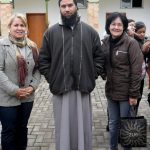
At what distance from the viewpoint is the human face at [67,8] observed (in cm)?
356

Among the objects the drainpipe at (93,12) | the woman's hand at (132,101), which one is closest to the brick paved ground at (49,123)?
the woman's hand at (132,101)

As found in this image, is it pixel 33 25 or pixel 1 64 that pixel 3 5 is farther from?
pixel 1 64

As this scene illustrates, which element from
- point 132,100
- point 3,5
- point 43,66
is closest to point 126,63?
point 132,100

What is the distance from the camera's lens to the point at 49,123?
616 centimetres

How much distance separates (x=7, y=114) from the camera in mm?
3887

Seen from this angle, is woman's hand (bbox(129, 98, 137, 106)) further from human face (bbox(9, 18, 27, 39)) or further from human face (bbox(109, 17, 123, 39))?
human face (bbox(9, 18, 27, 39))

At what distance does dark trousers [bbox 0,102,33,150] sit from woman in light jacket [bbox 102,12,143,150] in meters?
1.13

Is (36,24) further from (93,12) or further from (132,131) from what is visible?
(132,131)

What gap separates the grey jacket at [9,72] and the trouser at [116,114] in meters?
1.20

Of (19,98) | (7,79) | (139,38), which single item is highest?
(139,38)

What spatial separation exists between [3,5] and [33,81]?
14.3 m

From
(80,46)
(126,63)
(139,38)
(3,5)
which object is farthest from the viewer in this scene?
(3,5)

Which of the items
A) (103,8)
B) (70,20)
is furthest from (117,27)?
(103,8)

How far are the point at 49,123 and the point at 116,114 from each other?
7.21 feet
